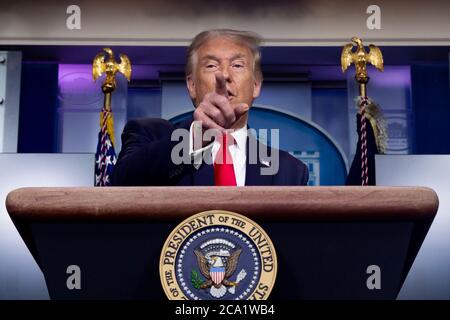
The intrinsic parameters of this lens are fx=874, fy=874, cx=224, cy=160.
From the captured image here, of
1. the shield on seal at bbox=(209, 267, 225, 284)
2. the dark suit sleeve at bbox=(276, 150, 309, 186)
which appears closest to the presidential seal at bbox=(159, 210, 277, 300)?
the shield on seal at bbox=(209, 267, 225, 284)

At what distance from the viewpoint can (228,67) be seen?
2357mm

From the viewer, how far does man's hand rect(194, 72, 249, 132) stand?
4.97ft

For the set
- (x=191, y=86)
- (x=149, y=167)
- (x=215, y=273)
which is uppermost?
(x=191, y=86)

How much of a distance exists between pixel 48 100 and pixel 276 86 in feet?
3.52

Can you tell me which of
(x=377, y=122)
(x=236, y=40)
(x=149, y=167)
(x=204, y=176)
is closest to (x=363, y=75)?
(x=377, y=122)

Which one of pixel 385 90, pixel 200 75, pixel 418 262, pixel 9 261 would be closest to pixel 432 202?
pixel 200 75

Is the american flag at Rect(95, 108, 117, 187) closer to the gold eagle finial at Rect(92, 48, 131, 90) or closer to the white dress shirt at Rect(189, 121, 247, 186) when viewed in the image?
the gold eagle finial at Rect(92, 48, 131, 90)

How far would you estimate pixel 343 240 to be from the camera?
148cm

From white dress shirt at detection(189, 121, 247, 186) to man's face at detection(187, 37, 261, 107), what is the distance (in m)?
0.11

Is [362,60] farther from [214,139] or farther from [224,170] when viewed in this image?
[214,139]

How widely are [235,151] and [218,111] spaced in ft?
2.05

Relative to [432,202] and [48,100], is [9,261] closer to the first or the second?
[48,100]

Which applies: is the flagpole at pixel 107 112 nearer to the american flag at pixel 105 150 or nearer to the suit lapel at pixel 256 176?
the american flag at pixel 105 150

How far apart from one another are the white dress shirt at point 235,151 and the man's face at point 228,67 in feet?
0.35
